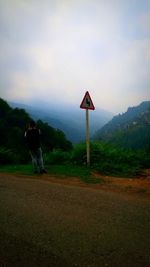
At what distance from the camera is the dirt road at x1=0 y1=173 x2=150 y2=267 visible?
3.23 m

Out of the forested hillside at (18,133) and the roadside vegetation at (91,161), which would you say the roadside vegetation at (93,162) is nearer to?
the roadside vegetation at (91,161)

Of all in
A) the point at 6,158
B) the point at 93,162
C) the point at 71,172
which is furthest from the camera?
the point at 6,158

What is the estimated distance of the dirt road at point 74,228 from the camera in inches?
127

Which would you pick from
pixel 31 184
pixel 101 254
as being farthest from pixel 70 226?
pixel 31 184

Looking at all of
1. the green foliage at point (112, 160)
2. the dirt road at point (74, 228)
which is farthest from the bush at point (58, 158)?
the dirt road at point (74, 228)

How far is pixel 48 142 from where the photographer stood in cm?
4094

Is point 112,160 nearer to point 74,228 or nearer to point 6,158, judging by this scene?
point 6,158

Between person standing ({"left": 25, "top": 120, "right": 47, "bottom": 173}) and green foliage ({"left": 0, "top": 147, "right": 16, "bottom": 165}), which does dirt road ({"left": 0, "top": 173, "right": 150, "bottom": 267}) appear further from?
green foliage ({"left": 0, "top": 147, "right": 16, "bottom": 165})

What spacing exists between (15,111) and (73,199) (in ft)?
147

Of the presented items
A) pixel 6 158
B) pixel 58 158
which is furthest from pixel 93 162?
pixel 6 158

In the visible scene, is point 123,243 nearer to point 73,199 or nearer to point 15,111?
point 73,199

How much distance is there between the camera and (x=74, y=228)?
13.3 ft

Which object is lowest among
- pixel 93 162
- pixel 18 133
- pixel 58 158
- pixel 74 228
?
pixel 74 228

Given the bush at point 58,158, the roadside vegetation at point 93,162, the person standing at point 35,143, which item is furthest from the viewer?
the bush at point 58,158
